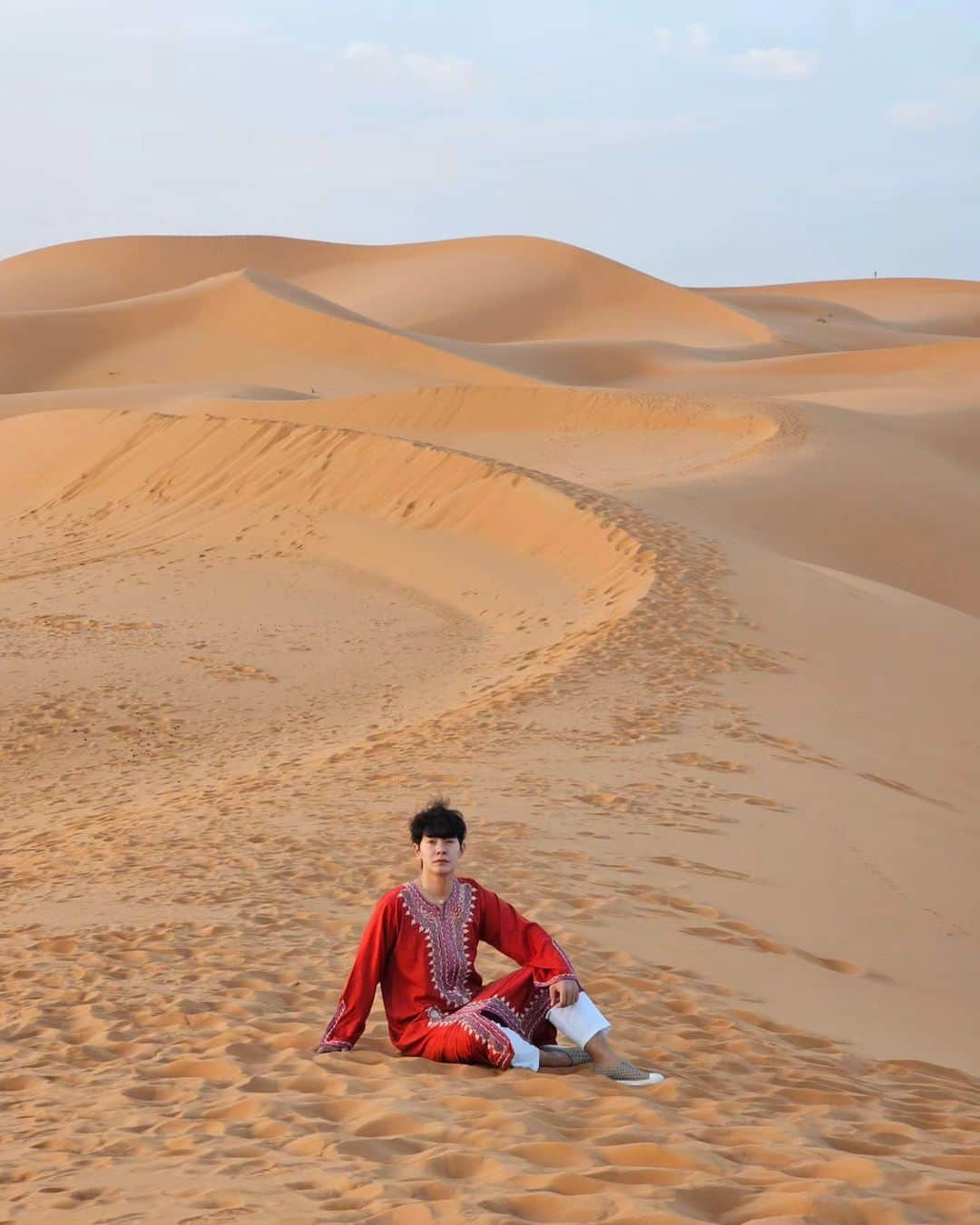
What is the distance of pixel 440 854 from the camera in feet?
16.8

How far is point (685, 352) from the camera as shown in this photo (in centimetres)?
5112

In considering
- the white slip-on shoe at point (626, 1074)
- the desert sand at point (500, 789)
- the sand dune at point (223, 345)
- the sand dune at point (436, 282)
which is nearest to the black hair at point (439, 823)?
the desert sand at point (500, 789)

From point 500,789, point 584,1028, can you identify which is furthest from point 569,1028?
point 500,789

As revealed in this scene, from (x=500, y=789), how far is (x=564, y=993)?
4517 mm

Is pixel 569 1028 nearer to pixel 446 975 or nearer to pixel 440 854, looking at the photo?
pixel 446 975

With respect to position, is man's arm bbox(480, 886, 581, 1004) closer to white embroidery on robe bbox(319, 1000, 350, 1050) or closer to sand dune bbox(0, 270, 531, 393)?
white embroidery on robe bbox(319, 1000, 350, 1050)

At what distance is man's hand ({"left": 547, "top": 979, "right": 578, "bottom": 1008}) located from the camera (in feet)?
16.4

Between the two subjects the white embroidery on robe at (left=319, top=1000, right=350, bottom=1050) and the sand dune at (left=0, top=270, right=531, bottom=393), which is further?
the sand dune at (left=0, top=270, right=531, bottom=393)

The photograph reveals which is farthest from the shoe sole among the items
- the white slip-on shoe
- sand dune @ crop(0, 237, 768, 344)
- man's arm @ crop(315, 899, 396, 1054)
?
sand dune @ crop(0, 237, 768, 344)

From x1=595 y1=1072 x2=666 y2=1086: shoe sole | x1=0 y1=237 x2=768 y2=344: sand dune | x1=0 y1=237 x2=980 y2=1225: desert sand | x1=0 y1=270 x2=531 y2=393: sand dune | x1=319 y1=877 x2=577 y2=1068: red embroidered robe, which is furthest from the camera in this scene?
x1=0 y1=237 x2=768 y2=344: sand dune

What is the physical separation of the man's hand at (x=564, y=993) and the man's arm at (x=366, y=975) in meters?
0.57

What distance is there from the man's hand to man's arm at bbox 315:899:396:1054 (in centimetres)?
57

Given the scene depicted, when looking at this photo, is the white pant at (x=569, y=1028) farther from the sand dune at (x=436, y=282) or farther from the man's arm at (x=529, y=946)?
the sand dune at (x=436, y=282)

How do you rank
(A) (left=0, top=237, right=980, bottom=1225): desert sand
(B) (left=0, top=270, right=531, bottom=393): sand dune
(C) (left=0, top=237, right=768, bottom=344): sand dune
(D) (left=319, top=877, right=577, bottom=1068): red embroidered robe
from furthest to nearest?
(C) (left=0, top=237, right=768, bottom=344): sand dune → (B) (left=0, top=270, right=531, bottom=393): sand dune → (D) (left=319, top=877, right=577, bottom=1068): red embroidered robe → (A) (left=0, top=237, right=980, bottom=1225): desert sand
